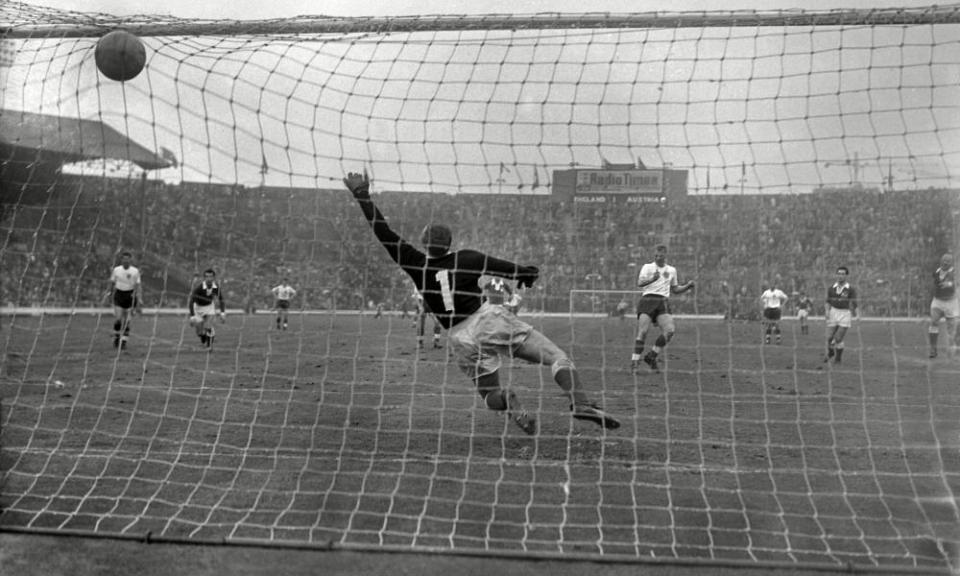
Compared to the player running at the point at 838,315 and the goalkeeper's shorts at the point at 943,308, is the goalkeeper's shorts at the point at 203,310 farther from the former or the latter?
the goalkeeper's shorts at the point at 943,308

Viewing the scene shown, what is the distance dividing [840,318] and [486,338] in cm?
995

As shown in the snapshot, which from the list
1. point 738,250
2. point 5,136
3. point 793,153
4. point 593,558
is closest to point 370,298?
point 738,250

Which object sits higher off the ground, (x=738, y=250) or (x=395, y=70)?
(x=395, y=70)

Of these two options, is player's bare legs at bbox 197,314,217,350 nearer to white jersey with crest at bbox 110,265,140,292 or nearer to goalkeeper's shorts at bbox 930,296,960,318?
white jersey with crest at bbox 110,265,140,292

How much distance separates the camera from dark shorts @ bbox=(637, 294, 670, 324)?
11.3 meters

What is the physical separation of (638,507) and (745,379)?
6674 millimetres

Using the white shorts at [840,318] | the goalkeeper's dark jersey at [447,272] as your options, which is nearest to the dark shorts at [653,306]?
the white shorts at [840,318]

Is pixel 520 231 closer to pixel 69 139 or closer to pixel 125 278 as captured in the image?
pixel 69 139

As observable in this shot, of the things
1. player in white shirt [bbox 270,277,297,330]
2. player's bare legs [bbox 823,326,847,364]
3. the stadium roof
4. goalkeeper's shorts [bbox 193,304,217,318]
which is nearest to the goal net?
the stadium roof

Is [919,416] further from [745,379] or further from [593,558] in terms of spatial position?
[593,558]

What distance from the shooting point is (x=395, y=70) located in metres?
5.44

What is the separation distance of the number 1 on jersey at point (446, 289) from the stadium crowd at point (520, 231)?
0.94 m

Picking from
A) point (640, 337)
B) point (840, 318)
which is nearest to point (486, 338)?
point (640, 337)

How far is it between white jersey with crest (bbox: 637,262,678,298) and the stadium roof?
7191mm
